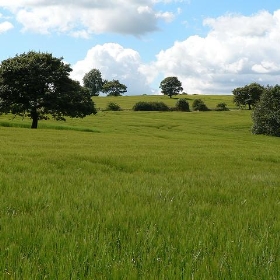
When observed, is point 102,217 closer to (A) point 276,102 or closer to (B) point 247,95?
(A) point 276,102

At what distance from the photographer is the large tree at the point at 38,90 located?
164 ft

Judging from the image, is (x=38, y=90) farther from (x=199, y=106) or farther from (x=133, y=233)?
(x=199, y=106)

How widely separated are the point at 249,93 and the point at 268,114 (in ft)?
177

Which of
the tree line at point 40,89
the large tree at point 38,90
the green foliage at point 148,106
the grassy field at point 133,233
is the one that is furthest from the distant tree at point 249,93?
the grassy field at point 133,233

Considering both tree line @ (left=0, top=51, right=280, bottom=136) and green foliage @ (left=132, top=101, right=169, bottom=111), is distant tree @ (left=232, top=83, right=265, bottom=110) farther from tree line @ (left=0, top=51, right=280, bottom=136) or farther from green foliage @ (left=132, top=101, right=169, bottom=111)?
tree line @ (left=0, top=51, right=280, bottom=136)

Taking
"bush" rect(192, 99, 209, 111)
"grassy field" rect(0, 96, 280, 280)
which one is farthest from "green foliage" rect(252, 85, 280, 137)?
"grassy field" rect(0, 96, 280, 280)

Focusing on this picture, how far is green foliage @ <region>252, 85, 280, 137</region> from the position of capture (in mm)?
70125

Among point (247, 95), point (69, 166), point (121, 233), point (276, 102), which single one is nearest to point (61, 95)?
point (69, 166)

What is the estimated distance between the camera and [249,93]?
403 ft

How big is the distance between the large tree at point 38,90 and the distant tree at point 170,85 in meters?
135

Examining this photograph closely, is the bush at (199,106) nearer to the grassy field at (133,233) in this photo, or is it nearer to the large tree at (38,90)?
the large tree at (38,90)

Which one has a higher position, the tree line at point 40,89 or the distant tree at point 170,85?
the distant tree at point 170,85

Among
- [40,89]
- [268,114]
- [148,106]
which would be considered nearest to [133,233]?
[40,89]

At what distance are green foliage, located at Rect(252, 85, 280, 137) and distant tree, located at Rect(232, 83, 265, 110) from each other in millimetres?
47956
